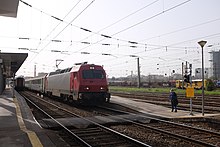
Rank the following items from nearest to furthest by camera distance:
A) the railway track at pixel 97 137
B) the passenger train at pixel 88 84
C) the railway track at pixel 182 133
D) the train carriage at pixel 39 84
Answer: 1. the railway track at pixel 97 137
2. the railway track at pixel 182 133
3. the passenger train at pixel 88 84
4. the train carriage at pixel 39 84

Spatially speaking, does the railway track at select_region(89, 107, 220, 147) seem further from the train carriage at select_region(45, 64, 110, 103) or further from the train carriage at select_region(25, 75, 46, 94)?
the train carriage at select_region(25, 75, 46, 94)

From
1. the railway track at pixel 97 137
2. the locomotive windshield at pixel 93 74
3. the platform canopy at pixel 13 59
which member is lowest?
the railway track at pixel 97 137

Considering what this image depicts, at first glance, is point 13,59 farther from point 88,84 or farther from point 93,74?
point 88,84

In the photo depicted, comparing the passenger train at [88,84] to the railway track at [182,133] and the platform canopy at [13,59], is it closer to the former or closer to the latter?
the railway track at [182,133]

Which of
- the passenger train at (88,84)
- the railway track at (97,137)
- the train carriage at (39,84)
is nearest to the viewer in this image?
the railway track at (97,137)

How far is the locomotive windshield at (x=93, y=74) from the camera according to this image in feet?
63.1

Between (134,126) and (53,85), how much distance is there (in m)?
17.0

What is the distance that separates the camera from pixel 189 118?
43.8 ft

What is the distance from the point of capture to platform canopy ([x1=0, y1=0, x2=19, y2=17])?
1345cm

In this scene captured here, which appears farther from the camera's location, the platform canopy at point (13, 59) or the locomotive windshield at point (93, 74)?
the platform canopy at point (13, 59)

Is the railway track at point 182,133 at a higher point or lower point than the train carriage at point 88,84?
lower

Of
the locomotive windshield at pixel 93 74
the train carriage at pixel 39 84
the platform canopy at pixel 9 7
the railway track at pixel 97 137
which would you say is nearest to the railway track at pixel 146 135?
the railway track at pixel 97 137

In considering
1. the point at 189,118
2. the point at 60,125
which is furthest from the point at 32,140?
the point at 189,118

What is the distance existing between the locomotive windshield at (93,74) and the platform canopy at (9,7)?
5885mm
